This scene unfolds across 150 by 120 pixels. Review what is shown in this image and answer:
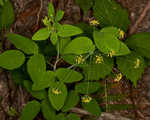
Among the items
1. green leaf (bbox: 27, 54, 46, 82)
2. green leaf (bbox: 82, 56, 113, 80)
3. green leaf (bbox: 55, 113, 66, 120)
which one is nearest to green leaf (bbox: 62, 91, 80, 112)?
green leaf (bbox: 55, 113, 66, 120)

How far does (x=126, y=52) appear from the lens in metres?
1.59

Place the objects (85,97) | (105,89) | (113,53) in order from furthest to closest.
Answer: (105,89), (85,97), (113,53)

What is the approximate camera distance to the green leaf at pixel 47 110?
166 cm

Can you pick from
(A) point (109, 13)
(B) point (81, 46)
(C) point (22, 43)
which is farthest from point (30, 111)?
(A) point (109, 13)

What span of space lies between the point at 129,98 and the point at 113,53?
48cm

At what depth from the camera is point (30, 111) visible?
1.64 m

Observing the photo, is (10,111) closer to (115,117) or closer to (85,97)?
(85,97)

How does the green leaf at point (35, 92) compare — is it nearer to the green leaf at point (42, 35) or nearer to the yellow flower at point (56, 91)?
the yellow flower at point (56, 91)

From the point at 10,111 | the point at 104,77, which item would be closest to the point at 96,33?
the point at 104,77

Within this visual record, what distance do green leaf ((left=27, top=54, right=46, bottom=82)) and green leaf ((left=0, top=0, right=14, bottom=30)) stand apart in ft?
1.26

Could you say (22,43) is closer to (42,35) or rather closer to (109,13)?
(42,35)

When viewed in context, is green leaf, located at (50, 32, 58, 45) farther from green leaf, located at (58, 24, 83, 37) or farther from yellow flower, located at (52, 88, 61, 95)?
yellow flower, located at (52, 88, 61, 95)

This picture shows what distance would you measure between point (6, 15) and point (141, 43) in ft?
3.37

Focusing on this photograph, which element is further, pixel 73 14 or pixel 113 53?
pixel 73 14
